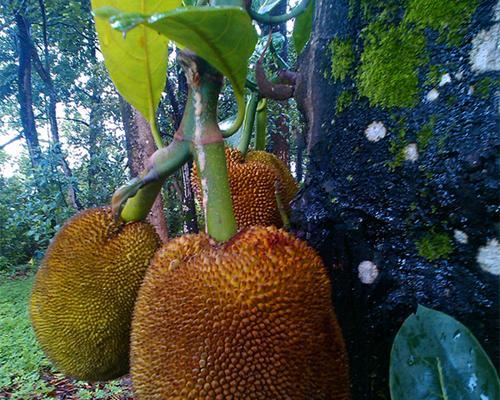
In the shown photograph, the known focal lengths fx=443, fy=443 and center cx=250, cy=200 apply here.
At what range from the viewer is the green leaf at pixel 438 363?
1.27ft

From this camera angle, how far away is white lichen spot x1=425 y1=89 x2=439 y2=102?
0.49 m

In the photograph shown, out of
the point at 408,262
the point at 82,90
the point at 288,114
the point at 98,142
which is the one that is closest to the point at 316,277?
the point at 408,262

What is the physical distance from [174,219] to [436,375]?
4615 millimetres

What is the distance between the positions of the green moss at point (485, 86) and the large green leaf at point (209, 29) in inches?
9.5

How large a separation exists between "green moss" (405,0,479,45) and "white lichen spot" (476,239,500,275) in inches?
8.7

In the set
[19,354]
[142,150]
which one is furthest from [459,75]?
[19,354]

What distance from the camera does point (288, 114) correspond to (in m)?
3.84

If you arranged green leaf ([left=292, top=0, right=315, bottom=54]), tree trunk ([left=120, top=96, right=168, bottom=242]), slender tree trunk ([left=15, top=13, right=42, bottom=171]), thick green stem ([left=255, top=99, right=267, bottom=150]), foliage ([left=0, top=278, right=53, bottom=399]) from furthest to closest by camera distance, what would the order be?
slender tree trunk ([left=15, top=13, right=42, bottom=171]) → foliage ([left=0, top=278, right=53, bottom=399]) → tree trunk ([left=120, top=96, right=168, bottom=242]) → thick green stem ([left=255, top=99, right=267, bottom=150]) → green leaf ([left=292, top=0, right=315, bottom=54])

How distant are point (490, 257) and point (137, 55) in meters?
0.53

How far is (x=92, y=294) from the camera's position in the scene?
0.69m

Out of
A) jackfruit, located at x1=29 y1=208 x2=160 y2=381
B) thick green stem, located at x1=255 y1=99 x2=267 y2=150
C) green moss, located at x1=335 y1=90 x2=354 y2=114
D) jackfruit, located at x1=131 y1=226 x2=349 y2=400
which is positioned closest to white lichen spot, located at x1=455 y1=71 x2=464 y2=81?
green moss, located at x1=335 y1=90 x2=354 y2=114

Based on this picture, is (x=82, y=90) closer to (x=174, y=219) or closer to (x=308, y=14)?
(x=174, y=219)

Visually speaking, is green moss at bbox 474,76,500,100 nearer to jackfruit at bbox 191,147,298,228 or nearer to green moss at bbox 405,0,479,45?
green moss at bbox 405,0,479,45

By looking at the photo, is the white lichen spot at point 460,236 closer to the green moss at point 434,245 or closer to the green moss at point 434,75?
the green moss at point 434,245
